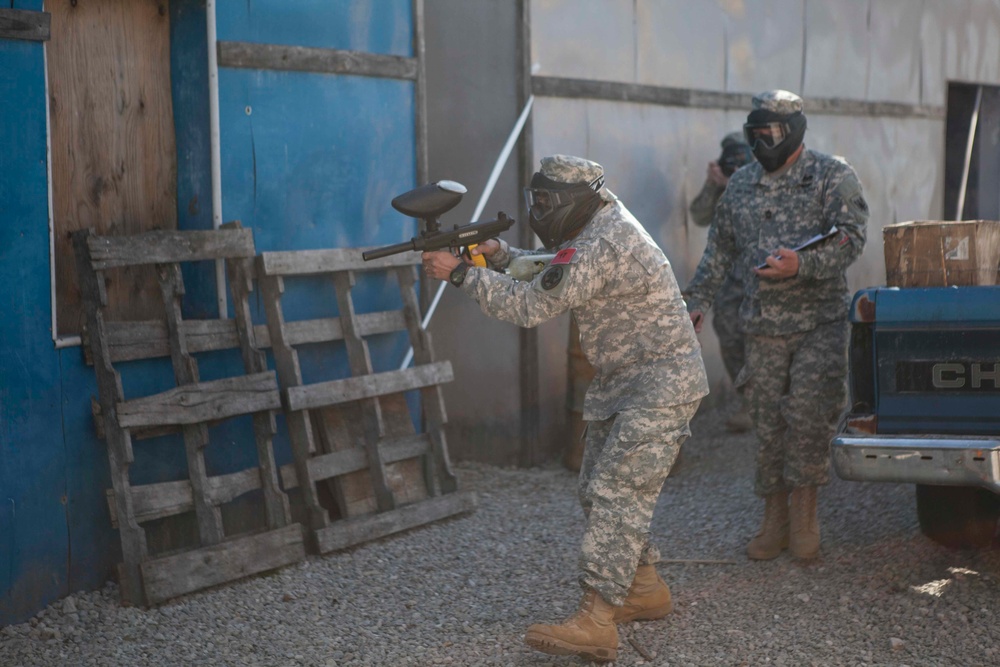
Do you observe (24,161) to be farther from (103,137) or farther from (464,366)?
(464,366)

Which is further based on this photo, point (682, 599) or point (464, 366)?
point (464, 366)

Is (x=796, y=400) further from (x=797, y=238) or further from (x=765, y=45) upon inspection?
(x=765, y=45)

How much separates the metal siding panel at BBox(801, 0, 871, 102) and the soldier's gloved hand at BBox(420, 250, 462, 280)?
5929 millimetres

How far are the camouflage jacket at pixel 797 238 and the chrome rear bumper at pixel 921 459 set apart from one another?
888 mm

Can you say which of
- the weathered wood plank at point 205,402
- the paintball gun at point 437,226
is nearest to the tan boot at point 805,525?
the paintball gun at point 437,226

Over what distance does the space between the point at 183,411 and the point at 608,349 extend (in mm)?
1993

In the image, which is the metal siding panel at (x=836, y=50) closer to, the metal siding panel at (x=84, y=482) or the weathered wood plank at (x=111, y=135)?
the weathered wood plank at (x=111, y=135)

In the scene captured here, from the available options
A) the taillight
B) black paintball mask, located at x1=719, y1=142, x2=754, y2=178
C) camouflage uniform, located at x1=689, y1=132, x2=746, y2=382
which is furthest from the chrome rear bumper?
black paintball mask, located at x1=719, y1=142, x2=754, y2=178

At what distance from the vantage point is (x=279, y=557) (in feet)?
17.3

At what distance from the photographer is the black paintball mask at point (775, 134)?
5277 millimetres

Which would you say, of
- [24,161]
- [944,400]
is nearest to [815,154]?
[944,400]

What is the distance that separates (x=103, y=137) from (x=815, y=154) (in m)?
3.42

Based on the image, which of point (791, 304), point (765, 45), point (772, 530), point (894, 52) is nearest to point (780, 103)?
point (791, 304)

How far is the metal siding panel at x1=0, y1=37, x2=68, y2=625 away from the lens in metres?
4.69
